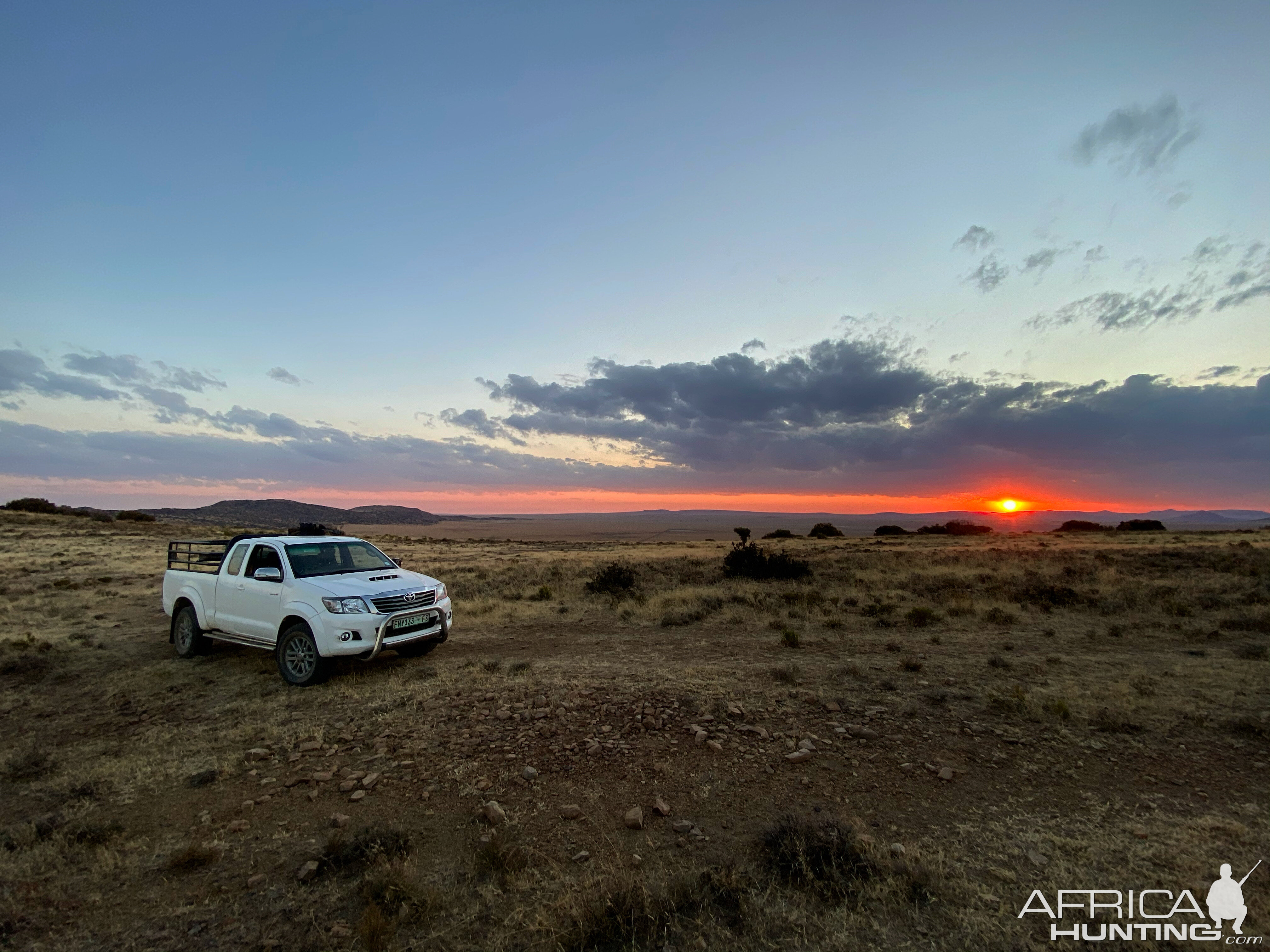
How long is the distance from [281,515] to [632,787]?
11200cm

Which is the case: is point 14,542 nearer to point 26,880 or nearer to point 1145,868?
point 26,880

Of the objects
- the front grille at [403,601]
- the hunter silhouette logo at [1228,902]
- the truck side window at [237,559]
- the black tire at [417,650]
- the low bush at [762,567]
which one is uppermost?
the truck side window at [237,559]

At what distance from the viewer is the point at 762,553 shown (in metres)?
23.7

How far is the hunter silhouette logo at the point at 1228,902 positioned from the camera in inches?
137

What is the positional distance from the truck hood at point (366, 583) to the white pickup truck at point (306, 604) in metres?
0.02

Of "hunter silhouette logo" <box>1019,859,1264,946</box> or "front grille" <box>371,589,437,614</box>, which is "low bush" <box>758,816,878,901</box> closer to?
"hunter silhouette logo" <box>1019,859,1264,946</box>

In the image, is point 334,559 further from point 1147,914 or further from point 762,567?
point 762,567

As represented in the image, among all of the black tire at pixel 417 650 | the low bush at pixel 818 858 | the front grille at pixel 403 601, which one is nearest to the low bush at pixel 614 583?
the black tire at pixel 417 650

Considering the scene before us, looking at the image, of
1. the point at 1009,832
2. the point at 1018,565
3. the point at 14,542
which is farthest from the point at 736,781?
the point at 14,542

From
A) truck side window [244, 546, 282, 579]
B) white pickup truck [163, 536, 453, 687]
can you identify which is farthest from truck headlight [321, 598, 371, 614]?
truck side window [244, 546, 282, 579]

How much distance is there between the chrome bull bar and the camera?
329 inches

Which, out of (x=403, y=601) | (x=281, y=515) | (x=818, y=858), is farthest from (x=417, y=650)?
(x=281, y=515)

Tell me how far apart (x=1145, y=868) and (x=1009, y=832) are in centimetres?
79

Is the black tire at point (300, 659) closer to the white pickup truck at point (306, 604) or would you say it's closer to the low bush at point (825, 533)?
the white pickup truck at point (306, 604)
